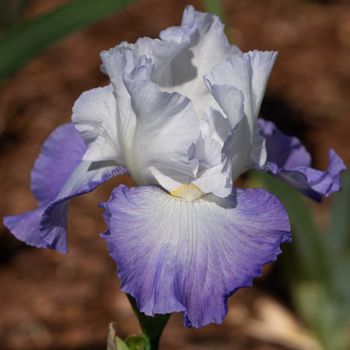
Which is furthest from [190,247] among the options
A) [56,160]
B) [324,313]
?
[324,313]

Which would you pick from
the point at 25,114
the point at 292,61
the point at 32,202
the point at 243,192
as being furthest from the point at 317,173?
the point at 292,61

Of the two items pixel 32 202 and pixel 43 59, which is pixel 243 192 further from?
pixel 43 59

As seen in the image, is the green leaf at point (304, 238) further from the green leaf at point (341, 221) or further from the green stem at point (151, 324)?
the green stem at point (151, 324)

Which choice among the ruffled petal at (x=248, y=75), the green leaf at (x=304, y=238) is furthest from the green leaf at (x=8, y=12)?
the ruffled petal at (x=248, y=75)

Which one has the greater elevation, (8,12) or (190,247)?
(190,247)

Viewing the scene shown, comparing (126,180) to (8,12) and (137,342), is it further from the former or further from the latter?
(137,342)

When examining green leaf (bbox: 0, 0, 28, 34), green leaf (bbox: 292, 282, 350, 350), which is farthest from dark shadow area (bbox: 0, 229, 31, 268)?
green leaf (bbox: 292, 282, 350, 350)

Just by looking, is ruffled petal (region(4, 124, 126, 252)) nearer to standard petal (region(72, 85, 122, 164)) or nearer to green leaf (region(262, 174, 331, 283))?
standard petal (region(72, 85, 122, 164))

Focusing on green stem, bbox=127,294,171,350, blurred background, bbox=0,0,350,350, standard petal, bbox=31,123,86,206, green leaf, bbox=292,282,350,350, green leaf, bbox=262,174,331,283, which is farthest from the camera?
green leaf, bbox=292,282,350,350
